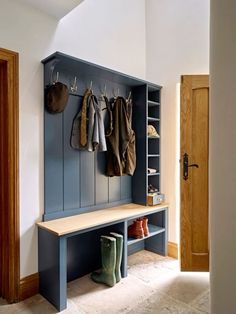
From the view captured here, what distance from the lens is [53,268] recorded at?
190 centimetres

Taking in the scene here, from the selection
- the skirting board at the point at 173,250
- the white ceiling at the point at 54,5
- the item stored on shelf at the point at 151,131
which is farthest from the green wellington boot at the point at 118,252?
the white ceiling at the point at 54,5

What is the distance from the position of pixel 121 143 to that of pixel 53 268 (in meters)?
1.34

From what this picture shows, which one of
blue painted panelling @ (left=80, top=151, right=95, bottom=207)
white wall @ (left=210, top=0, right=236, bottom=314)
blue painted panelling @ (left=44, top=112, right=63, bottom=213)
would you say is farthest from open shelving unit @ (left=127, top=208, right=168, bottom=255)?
white wall @ (left=210, top=0, right=236, bottom=314)

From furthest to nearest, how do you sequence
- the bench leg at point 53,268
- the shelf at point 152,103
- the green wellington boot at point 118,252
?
the shelf at point 152,103 → the green wellington boot at point 118,252 → the bench leg at point 53,268

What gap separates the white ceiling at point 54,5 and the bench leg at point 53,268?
1.85 metres

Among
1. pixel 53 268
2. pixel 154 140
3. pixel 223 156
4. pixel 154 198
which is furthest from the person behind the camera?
pixel 154 140

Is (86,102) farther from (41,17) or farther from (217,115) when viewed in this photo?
(217,115)

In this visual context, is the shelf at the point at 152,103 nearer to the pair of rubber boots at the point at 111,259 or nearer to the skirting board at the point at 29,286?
the pair of rubber boots at the point at 111,259

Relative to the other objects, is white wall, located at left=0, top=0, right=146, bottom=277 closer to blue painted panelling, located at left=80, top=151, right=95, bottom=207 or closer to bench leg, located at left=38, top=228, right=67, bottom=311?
bench leg, located at left=38, top=228, right=67, bottom=311

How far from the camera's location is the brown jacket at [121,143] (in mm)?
2503

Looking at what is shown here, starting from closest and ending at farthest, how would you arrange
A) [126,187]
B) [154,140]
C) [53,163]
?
[53,163]
[126,187]
[154,140]

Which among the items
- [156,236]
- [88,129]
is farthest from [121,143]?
[156,236]

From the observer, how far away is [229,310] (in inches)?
29.9

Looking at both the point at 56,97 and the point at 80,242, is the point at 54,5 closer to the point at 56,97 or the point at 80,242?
the point at 56,97
